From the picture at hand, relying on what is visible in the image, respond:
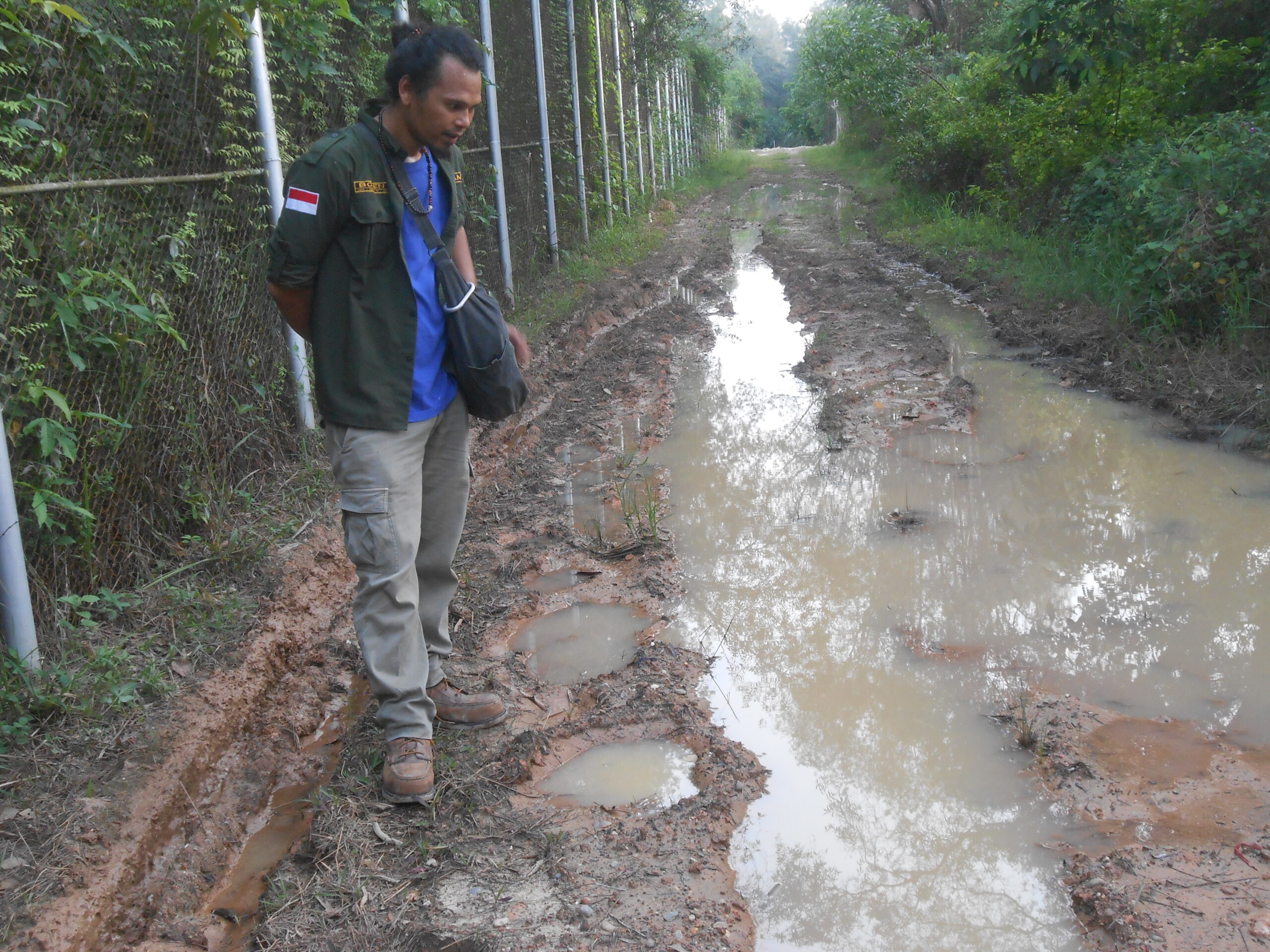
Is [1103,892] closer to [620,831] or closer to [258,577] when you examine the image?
[620,831]

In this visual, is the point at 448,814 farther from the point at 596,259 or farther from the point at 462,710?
the point at 596,259

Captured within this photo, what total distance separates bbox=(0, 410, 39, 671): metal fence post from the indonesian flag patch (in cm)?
106

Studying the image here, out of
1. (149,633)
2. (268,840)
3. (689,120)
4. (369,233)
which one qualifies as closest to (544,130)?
(149,633)

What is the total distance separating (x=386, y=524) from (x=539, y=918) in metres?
1.03

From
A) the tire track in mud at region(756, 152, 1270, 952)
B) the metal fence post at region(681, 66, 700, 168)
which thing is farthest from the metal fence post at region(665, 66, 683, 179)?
the tire track in mud at region(756, 152, 1270, 952)

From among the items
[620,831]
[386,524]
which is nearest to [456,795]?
[620,831]

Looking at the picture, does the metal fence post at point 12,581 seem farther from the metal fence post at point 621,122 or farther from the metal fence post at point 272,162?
the metal fence post at point 621,122

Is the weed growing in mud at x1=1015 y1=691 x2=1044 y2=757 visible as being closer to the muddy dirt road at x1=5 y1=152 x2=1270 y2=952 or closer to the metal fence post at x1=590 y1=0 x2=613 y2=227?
the muddy dirt road at x1=5 y1=152 x2=1270 y2=952

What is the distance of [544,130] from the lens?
9617 millimetres

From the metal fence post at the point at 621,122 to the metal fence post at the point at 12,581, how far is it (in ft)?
40.1

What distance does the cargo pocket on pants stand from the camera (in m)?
2.55

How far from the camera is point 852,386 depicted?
656 centimetres

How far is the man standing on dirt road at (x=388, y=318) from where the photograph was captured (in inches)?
95.4

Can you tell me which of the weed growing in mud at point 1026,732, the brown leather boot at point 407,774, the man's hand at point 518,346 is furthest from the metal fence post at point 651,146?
the brown leather boot at point 407,774
